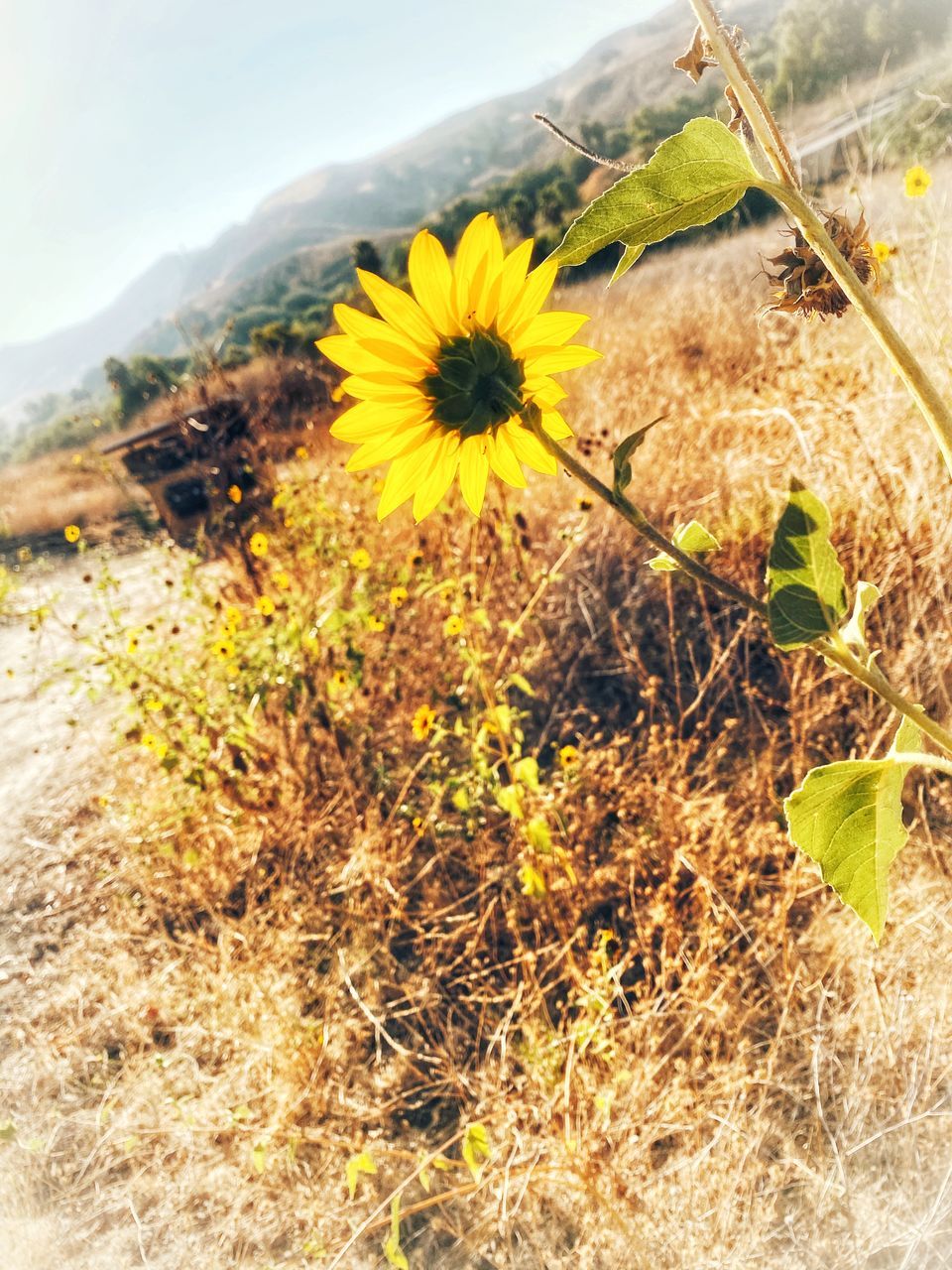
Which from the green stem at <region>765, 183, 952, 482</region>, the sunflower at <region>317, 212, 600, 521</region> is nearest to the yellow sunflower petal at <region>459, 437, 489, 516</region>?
the sunflower at <region>317, 212, 600, 521</region>

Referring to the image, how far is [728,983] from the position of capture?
1.30 m

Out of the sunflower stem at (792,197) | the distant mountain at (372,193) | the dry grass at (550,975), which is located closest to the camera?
the sunflower stem at (792,197)

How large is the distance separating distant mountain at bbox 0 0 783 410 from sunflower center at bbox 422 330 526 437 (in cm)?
6184

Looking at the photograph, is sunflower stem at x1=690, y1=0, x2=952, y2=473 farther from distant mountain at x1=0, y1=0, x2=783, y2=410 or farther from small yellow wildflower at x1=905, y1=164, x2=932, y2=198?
distant mountain at x1=0, y1=0, x2=783, y2=410

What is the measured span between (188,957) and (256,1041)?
36 centimetres

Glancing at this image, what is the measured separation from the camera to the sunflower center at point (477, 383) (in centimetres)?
55

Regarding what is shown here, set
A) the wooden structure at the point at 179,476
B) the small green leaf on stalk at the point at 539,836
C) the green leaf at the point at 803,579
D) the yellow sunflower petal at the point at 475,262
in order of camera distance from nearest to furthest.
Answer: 1. the green leaf at the point at 803,579
2. the yellow sunflower petal at the point at 475,262
3. the small green leaf on stalk at the point at 539,836
4. the wooden structure at the point at 179,476

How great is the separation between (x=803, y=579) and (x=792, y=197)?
0.67ft

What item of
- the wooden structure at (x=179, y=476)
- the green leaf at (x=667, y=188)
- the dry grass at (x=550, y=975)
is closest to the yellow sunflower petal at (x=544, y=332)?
the green leaf at (x=667, y=188)

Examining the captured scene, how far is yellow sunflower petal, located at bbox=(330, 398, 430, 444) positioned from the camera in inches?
22.8

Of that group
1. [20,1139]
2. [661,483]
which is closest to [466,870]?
[20,1139]

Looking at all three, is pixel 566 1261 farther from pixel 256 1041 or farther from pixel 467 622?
pixel 467 622

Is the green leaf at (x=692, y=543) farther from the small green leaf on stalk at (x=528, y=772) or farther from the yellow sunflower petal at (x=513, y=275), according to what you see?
the small green leaf on stalk at (x=528, y=772)

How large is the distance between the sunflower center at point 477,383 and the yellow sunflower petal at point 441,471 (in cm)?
1
